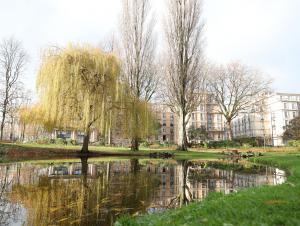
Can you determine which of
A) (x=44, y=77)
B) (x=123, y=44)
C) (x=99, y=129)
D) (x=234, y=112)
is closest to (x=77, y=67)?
(x=44, y=77)

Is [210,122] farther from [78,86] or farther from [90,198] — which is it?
[90,198]

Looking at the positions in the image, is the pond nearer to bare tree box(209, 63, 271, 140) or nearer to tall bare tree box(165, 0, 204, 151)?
tall bare tree box(165, 0, 204, 151)

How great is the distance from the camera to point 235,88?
41375mm

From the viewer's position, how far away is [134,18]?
27734mm

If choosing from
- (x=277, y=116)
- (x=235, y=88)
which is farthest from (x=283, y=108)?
(x=235, y=88)

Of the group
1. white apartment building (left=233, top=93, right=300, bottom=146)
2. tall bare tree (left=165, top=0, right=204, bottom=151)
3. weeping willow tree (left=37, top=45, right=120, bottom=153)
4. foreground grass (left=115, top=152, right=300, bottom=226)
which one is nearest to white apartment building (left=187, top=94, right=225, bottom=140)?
white apartment building (left=233, top=93, right=300, bottom=146)

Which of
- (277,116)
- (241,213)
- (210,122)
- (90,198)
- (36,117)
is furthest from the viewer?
(210,122)

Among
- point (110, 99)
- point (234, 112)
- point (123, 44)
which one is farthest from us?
point (234, 112)

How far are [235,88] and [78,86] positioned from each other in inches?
1102

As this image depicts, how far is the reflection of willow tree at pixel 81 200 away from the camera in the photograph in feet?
14.0

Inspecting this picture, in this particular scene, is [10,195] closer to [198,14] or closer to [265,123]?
[198,14]

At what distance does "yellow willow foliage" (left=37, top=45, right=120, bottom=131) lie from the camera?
62.2 feet

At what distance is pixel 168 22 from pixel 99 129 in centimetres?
1272

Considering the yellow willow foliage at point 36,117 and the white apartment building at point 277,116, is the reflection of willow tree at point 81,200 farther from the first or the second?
the white apartment building at point 277,116
